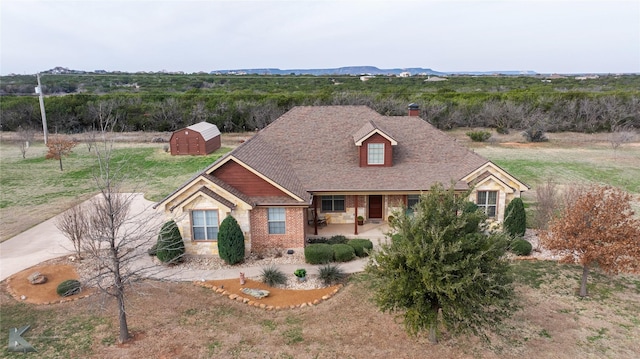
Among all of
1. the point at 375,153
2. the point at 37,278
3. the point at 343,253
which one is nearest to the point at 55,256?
the point at 37,278

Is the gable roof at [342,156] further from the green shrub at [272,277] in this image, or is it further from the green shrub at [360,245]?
the green shrub at [272,277]

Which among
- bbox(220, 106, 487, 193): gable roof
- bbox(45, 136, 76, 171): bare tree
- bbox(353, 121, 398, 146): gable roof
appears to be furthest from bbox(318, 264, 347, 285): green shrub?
bbox(45, 136, 76, 171): bare tree

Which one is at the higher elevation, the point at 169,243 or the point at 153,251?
the point at 169,243

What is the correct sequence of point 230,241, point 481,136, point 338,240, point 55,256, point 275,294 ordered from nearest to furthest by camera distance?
1. point 275,294
2. point 230,241
3. point 55,256
4. point 338,240
5. point 481,136

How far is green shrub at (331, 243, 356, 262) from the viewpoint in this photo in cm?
1809

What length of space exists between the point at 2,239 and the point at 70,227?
623 centimetres

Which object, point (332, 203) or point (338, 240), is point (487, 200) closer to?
point (338, 240)

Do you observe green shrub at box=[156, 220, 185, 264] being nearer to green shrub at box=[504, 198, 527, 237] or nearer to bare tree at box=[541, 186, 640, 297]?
bare tree at box=[541, 186, 640, 297]

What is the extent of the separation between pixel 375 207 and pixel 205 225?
30.7ft

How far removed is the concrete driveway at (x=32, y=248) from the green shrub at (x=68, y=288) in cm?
233

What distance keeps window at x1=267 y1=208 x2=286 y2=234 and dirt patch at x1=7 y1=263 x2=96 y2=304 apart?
761 centimetres

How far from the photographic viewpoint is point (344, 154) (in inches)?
912

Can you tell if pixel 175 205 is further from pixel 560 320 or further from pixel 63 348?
pixel 560 320

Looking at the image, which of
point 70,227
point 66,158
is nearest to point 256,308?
point 70,227
